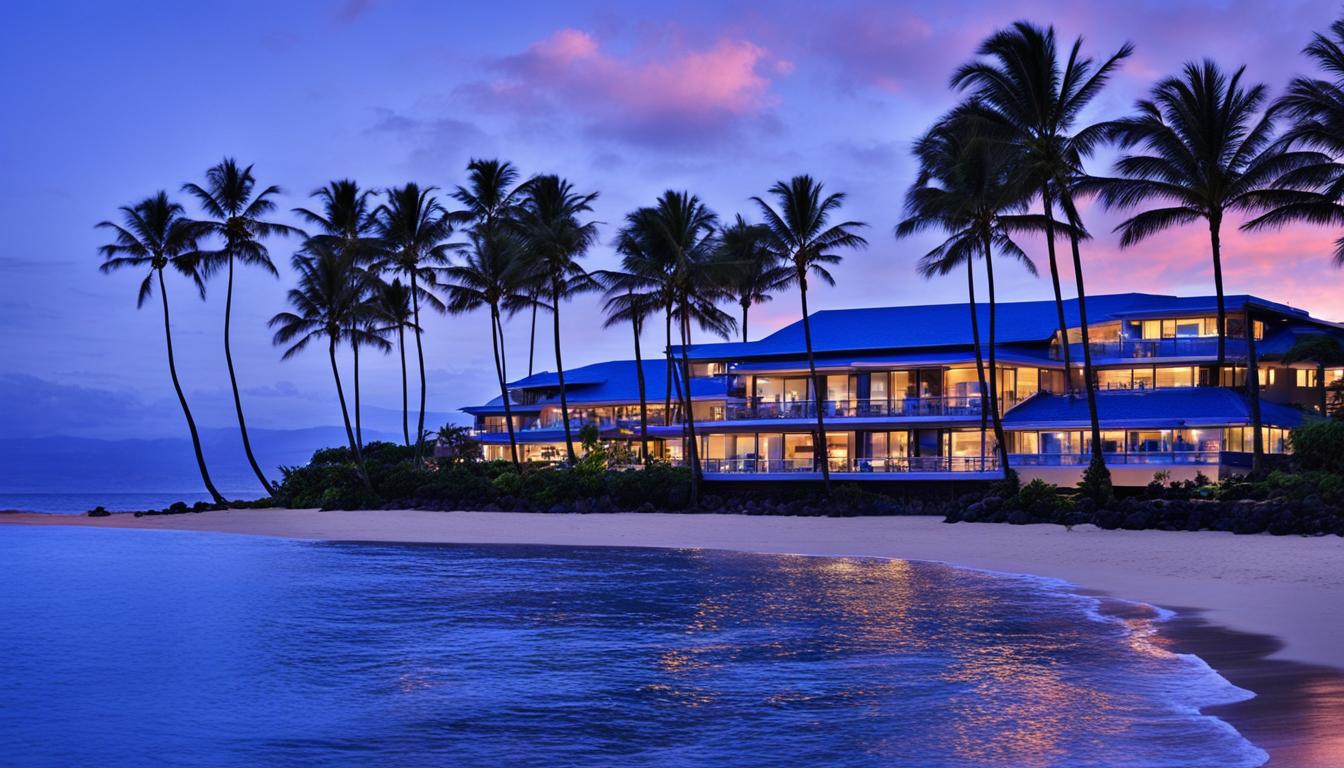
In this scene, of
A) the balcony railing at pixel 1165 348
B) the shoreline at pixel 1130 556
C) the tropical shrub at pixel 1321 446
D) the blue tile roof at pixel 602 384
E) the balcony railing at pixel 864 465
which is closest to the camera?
the shoreline at pixel 1130 556

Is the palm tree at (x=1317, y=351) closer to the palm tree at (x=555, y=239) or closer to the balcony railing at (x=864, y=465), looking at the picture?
the balcony railing at (x=864, y=465)

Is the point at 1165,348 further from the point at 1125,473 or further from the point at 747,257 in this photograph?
the point at 747,257

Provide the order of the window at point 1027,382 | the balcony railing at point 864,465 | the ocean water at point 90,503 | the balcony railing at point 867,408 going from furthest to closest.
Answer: the ocean water at point 90,503
the window at point 1027,382
the balcony railing at point 867,408
the balcony railing at point 864,465

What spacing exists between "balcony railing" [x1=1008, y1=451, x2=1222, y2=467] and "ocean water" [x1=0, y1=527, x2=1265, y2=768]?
24.1 metres

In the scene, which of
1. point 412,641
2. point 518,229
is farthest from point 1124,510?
point 518,229

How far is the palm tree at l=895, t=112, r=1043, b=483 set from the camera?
43875 millimetres

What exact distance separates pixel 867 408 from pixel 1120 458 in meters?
11.2

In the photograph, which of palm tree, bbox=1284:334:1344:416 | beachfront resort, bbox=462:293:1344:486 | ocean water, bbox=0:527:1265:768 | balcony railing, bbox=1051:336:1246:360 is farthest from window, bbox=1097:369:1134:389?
ocean water, bbox=0:527:1265:768

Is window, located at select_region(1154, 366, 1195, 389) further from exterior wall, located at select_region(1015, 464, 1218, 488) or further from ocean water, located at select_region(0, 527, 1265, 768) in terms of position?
ocean water, located at select_region(0, 527, 1265, 768)

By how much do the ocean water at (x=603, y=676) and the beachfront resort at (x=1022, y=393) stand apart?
83.6 ft

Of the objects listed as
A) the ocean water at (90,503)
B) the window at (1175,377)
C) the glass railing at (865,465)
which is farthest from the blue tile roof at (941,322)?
the ocean water at (90,503)

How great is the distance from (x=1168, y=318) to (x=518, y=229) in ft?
104

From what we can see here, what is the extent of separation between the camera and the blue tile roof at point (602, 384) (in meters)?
78.0

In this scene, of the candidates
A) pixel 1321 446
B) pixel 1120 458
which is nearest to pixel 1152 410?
pixel 1120 458
